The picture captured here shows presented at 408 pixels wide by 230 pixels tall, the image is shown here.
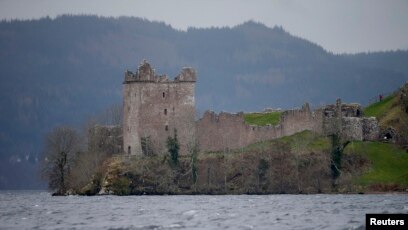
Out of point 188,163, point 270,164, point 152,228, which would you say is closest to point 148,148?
point 188,163

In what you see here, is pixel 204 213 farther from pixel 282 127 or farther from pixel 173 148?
pixel 282 127

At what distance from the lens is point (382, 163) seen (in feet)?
406

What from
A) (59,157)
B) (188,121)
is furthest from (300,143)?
(59,157)

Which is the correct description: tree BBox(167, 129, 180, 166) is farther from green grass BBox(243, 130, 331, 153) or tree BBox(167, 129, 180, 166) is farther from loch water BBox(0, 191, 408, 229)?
loch water BBox(0, 191, 408, 229)

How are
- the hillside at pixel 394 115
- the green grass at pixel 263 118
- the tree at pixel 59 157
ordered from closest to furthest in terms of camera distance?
1. the hillside at pixel 394 115
2. the green grass at pixel 263 118
3. the tree at pixel 59 157

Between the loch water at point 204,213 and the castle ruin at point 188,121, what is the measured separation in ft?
69.3

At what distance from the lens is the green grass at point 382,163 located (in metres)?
120

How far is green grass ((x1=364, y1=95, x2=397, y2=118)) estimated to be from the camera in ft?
453

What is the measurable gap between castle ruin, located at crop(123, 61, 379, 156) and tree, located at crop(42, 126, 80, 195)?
317 inches

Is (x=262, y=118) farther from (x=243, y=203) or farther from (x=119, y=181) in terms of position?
(x=243, y=203)

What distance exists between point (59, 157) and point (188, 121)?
1589cm

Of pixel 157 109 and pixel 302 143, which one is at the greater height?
pixel 157 109

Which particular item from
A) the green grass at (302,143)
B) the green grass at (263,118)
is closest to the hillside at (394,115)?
the green grass at (302,143)

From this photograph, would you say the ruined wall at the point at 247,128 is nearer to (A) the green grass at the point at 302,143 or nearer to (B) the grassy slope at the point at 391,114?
(A) the green grass at the point at 302,143
